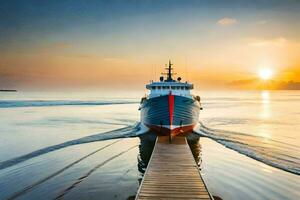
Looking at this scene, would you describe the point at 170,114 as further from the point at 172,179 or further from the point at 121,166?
the point at 172,179

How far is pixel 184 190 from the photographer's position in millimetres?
9695

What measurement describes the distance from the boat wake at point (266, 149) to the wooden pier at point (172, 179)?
6.37 metres

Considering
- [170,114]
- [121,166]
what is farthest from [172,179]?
[170,114]

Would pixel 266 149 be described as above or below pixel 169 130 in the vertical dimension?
below

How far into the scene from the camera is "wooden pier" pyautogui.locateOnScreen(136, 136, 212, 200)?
929 centimetres

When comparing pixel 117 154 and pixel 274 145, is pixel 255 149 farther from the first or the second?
pixel 117 154

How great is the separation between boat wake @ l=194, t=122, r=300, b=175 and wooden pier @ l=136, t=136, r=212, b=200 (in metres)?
6.37

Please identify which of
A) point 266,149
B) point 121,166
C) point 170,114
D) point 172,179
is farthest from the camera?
point 170,114

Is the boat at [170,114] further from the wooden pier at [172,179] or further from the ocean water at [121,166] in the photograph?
the wooden pier at [172,179]

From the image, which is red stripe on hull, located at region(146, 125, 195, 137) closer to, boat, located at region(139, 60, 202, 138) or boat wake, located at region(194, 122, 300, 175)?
boat, located at region(139, 60, 202, 138)

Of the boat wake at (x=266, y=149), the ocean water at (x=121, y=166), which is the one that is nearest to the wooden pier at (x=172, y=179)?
the ocean water at (x=121, y=166)

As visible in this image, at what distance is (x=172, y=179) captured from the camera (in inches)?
431

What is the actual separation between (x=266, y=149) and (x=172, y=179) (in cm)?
1364

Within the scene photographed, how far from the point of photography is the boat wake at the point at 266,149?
16703 millimetres
